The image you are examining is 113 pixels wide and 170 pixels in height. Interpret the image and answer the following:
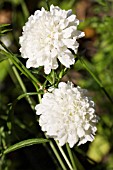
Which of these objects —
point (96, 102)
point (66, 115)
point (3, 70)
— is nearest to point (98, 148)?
point (96, 102)

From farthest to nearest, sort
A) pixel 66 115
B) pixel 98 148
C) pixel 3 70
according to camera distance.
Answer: pixel 3 70, pixel 98 148, pixel 66 115

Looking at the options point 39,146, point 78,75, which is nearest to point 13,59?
point 39,146

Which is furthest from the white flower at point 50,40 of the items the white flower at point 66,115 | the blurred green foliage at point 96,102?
the blurred green foliage at point 96,102

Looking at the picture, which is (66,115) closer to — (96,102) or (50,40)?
(50,40)

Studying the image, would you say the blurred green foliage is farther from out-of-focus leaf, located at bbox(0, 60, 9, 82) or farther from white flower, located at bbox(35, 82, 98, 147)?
white flower, located at bbox(35, 82, 98, 147)

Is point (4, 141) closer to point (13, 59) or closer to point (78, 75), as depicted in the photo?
point (13, 59)

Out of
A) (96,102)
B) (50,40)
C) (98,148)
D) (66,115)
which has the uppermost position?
(50,40)

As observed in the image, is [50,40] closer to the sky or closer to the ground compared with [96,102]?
closer to the sky

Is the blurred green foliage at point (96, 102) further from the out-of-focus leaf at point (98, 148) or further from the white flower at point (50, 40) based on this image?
the white flower at point (50, 40)
